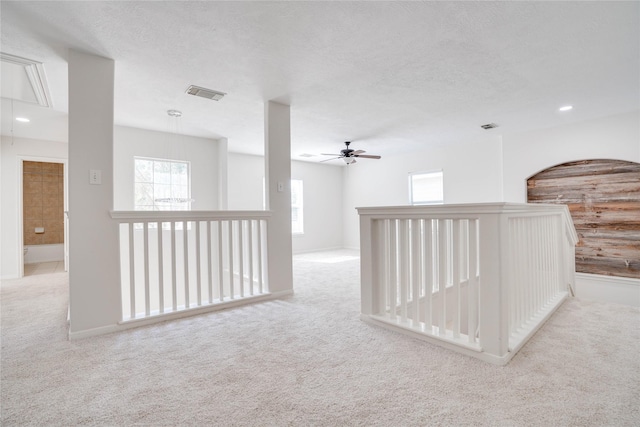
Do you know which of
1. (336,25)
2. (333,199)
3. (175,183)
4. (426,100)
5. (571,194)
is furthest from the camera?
(333,199)

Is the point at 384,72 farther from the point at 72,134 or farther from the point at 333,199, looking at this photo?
the point at 333,199

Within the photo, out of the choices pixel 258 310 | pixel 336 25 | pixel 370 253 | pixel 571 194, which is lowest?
pixel 258 310

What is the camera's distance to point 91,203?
235cm

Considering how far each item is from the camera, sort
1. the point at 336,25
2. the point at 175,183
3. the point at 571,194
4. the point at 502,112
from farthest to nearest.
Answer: the point at 175,183, the point at 571,194, the point at 502,112, the point at 336,25

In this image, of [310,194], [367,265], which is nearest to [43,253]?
[310,194]

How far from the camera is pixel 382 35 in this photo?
224 centimetres

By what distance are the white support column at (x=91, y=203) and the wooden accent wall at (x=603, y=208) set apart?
5.82 metres

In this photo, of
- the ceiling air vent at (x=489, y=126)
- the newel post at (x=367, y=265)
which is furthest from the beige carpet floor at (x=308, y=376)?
the ceiling air vent at (x=489, y=126)

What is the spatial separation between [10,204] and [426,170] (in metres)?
A: 7.35

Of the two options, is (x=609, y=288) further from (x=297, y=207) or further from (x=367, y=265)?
(x=297, y=207)

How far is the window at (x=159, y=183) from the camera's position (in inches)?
185

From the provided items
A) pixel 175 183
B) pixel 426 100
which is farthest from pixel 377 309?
pixel 175 183

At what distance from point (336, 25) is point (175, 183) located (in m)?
3.97

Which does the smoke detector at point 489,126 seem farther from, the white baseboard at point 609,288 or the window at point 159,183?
the window at point 159,183
